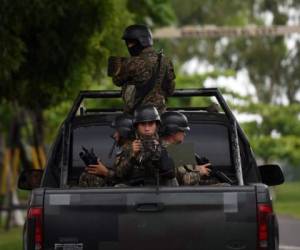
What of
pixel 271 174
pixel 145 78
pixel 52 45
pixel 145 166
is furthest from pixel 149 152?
pixel 52 45

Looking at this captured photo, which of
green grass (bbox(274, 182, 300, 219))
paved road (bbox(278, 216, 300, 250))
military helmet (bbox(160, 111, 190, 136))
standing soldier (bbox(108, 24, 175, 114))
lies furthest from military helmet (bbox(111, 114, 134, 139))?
green grass (bbox(274, 182, 300, 219))

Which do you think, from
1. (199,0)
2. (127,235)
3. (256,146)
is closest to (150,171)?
(127,235)

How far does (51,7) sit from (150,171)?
6059 millimetres

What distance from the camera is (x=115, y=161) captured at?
7.77 meters

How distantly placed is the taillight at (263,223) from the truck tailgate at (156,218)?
0.04 m

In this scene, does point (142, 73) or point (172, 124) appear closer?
point (172, 124)

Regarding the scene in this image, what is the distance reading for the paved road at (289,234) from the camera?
1678cm

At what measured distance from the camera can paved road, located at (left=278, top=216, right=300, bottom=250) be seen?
1678 cm

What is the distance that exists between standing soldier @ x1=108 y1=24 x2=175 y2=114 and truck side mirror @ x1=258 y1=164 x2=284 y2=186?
104 centimetres

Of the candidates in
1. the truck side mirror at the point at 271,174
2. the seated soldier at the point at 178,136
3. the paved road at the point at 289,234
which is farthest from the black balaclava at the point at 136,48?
the paved road at the point at 289,234

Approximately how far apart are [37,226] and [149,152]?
950 millimetres

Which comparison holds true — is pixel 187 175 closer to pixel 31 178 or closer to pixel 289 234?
pixel 31 178

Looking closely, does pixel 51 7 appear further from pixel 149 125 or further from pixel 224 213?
pixel 224 213

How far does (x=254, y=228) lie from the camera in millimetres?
6707
